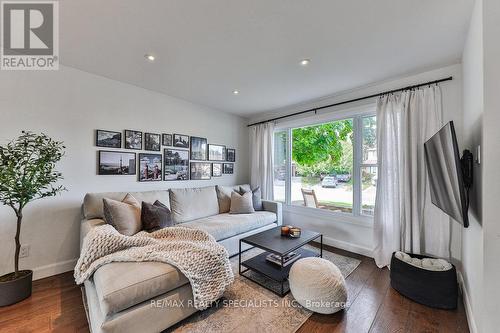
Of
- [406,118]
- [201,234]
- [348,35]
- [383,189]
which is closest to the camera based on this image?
[348,35]

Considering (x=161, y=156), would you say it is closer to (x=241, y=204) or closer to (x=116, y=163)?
(x=116, y=163)

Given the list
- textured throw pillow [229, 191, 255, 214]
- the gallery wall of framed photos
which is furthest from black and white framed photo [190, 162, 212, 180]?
textured throw pillow [229, 191, 255, 214]

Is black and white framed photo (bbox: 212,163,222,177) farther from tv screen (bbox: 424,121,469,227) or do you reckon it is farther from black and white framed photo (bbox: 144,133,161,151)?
tv screen (bbox: 424,121,469,227)

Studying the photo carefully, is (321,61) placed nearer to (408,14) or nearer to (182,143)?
(408,14)

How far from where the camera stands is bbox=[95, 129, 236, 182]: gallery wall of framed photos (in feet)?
8.98

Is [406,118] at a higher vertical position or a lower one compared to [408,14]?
lower

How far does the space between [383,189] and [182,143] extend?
10.1ft

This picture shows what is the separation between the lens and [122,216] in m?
2.20

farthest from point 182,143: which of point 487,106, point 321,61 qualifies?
point 487,106

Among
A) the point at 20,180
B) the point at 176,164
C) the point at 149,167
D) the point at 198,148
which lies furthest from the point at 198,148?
the point at 20,180

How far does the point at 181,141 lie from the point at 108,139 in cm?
104

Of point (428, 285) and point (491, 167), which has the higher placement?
point (491, 167)

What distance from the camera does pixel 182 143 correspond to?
3.49m

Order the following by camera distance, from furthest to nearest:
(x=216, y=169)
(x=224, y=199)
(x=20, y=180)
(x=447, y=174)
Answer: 1. (x=216, y=169)
2. (x=224, y=199)
3. (x=20, y=180)
4. (x=447, y=174)
